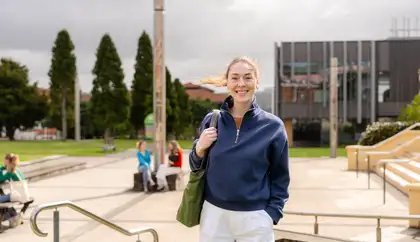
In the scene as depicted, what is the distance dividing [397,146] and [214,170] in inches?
842

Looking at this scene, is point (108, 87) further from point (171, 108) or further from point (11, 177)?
point (11, 177)

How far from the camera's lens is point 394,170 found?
17.6 m

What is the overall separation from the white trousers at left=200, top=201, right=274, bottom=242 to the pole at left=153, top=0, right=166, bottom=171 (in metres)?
12.3

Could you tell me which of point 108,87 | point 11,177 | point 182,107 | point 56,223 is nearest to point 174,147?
point 11,177

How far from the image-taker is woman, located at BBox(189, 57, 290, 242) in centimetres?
308

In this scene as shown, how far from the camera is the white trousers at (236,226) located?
10.1ft

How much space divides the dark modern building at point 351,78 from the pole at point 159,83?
104 ft

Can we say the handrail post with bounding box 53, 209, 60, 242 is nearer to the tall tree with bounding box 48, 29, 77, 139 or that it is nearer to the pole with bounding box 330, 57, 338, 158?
the pole with bounding box 330, 57, 338, 158

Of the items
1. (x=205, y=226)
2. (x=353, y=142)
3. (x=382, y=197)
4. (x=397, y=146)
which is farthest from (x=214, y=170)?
(x=353, y=142)

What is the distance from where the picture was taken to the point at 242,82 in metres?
3.19

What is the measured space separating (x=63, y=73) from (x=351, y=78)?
28.2 m

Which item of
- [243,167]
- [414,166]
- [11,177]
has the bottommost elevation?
[414,166]

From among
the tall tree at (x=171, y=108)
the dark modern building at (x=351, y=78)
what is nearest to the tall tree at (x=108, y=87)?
the tall tree at (x=171, y=108)

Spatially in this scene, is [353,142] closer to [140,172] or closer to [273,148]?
[140,172]
